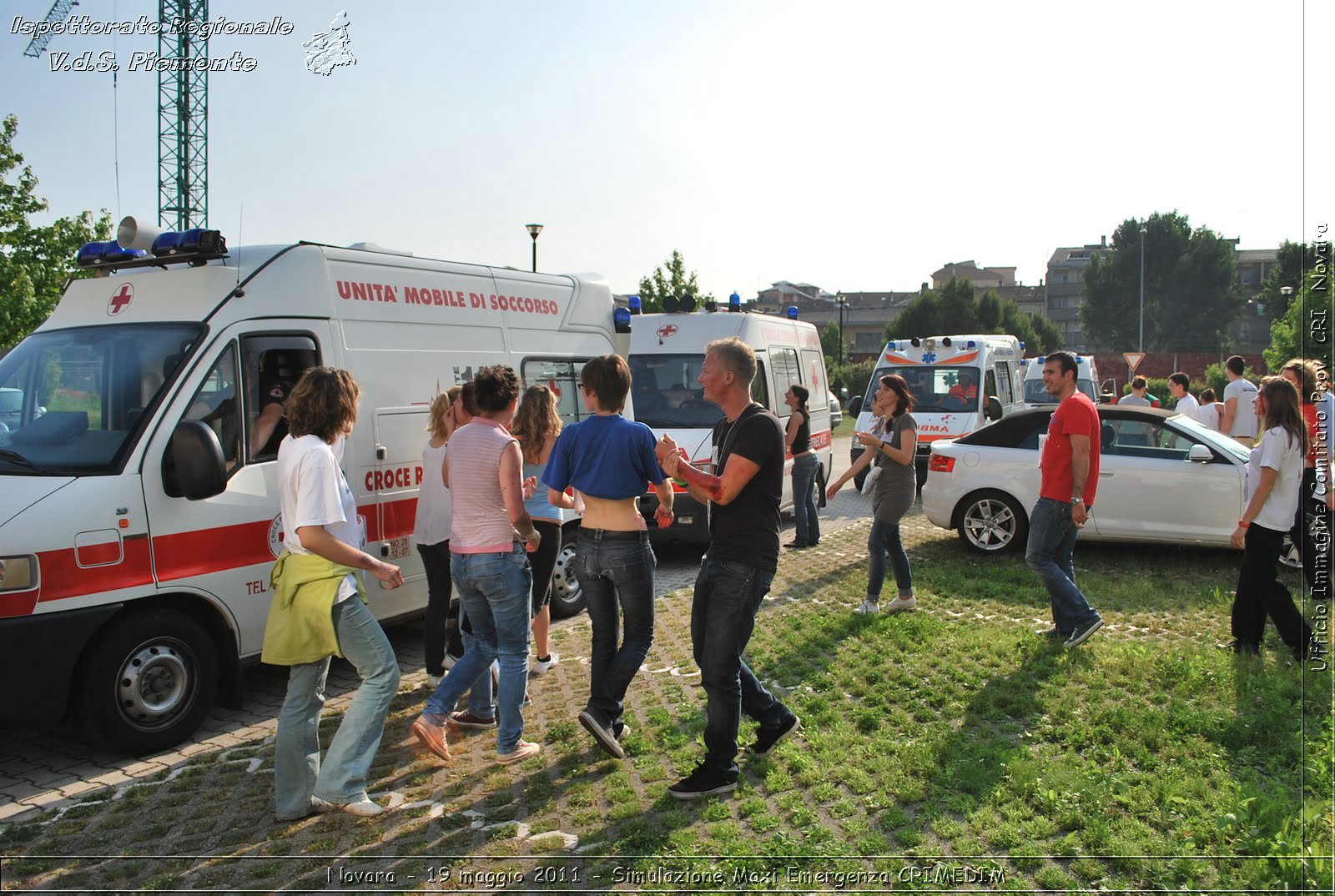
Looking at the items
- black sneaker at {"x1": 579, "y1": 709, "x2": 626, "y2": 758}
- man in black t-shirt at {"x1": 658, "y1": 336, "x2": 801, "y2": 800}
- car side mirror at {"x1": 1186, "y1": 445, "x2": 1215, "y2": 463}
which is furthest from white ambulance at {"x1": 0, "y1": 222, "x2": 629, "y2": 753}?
car side mirror at {"x1": 1186, "y1": 445, "x2": 1215, "y2": 463}

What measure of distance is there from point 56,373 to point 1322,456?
819cm

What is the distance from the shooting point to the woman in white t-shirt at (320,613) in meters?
4.04

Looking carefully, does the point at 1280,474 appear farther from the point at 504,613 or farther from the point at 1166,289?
the point at 1166,289

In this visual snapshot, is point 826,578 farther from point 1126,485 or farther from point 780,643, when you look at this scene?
point 1126,485

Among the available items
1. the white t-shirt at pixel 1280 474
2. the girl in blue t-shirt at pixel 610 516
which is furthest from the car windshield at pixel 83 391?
the white t-shirt at pixel 1280 474

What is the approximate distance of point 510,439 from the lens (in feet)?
15.7

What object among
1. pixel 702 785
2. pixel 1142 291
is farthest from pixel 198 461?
pixel 1142 291

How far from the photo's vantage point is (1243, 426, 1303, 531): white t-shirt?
19.5 ft

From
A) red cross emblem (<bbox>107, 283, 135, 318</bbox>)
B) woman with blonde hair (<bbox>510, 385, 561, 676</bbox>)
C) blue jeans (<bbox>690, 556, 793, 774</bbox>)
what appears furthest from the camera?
red cross emblem (<bbox>107, 283, 135, 318</bbox>)

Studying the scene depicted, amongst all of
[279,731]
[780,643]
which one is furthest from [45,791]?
[780,643]

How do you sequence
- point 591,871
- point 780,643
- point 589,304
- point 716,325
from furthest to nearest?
point 716,325, point 589,304, point 780,643, point 591,871

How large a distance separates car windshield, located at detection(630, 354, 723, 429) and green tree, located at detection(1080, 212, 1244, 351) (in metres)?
81.4

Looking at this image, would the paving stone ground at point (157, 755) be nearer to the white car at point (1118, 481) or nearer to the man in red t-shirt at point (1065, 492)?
the man in red t-shirt at point (1065, 492)

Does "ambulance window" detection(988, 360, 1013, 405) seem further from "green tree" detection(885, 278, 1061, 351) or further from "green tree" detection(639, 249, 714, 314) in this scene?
"green tree" detection(885, 278, 1061, 351)
